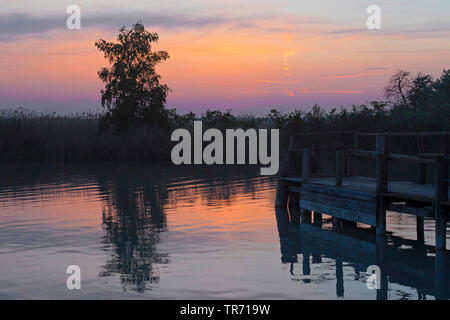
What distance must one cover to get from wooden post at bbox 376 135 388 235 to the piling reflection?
38 cm

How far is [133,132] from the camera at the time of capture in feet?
159

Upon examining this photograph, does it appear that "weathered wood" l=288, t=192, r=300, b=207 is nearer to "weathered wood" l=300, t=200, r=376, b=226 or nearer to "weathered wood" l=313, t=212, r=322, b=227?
"weathered wood" l=313, t=212, r=322, b=227

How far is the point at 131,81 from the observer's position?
51719 mm

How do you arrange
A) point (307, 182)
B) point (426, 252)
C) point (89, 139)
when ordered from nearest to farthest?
point (426, 252)
point (307, 182)
point (89, 139)

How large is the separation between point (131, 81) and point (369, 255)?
3863cm

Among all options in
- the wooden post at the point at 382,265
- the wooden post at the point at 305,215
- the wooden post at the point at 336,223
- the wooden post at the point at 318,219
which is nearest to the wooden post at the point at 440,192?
the wooden post at the point at 382,265

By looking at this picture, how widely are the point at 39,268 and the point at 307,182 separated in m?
9.39

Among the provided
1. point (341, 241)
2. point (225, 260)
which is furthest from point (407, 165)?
point (225, 260)

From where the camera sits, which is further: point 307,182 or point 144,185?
point 144,185

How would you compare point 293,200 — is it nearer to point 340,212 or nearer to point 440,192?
point 340,212

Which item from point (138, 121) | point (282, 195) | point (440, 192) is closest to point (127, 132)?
point (138, 121)
